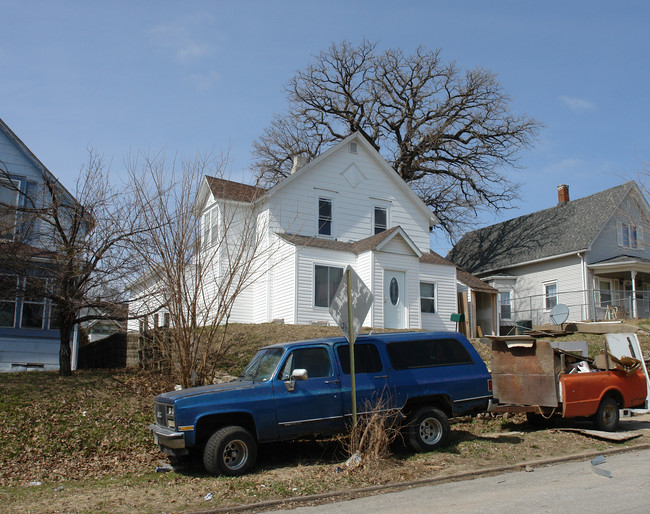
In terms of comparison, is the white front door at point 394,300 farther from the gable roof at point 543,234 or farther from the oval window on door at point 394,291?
the gable roof at point 543,234

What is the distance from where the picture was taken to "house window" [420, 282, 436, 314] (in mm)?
A: 23984

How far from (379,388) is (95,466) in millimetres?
4651

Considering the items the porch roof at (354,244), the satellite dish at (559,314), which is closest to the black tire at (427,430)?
→ the satellite dish at (559,314)

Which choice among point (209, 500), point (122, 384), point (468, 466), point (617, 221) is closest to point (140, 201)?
point (122, 384)

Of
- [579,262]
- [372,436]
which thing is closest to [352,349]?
[372,436]

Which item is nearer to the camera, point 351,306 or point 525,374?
point 351,306

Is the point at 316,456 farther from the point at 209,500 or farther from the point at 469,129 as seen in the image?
the point at 469,129

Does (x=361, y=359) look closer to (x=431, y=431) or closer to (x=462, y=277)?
(x=431, y=431)

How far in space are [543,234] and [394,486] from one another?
28.6 meters

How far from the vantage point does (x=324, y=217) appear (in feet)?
81.4

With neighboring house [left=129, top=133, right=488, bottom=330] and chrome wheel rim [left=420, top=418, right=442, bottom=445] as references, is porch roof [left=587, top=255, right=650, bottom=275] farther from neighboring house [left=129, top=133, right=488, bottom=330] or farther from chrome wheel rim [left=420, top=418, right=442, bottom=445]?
chrome wheel rim [left=420, top=418, right=442, bottom=445]

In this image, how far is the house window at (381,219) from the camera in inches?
1028

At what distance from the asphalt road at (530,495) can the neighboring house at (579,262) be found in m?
19.7

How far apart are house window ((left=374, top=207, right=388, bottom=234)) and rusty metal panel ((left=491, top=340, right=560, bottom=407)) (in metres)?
14.2
